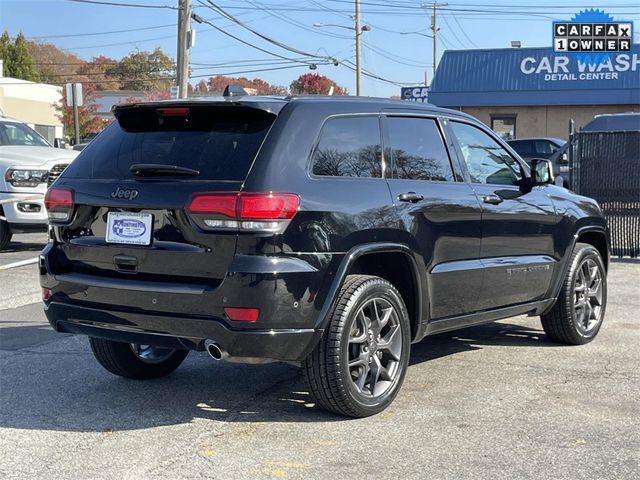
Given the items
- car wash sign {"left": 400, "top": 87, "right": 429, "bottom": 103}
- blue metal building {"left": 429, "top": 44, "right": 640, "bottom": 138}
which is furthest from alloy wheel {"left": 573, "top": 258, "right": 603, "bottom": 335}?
car wash sign {"left": 400, "top": 87, "right": 429, "bottom": 103}

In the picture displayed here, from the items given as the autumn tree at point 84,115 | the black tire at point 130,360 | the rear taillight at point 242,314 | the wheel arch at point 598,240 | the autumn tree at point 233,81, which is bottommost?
the black tire at point 130,360

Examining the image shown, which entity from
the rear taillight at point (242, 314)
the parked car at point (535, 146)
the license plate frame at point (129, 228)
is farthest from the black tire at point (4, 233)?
the parked car at point (535, 146)

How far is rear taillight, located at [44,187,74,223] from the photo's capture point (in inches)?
188

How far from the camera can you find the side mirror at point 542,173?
6270 millimetres

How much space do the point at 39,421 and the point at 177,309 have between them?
117 centimetres

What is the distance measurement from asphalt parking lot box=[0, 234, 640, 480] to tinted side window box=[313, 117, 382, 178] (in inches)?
57.1

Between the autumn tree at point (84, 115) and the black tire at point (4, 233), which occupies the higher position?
the autumn tree at point (84, 115)

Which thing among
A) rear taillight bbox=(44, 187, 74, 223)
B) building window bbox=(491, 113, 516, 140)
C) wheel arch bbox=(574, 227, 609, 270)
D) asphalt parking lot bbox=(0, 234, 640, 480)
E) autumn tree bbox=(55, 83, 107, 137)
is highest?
autumn tree bbox=(55, 83, 107, 137)

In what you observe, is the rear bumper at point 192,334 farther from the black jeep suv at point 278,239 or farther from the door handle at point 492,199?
the door handle at point 492,199

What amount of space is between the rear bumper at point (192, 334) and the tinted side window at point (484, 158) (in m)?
2.08

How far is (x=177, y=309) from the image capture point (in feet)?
14.1

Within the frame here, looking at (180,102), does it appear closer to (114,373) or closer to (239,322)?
(239,322)

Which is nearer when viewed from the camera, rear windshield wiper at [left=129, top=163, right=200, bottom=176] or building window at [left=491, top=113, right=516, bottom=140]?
rear windshield wiper at [left=129, top=163, right=200, bottom=176]

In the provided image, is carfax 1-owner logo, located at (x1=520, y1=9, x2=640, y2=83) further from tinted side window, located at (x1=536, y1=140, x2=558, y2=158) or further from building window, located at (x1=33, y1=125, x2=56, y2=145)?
building window, located at (x1=33, y1=125, x2=56, y2=145)
